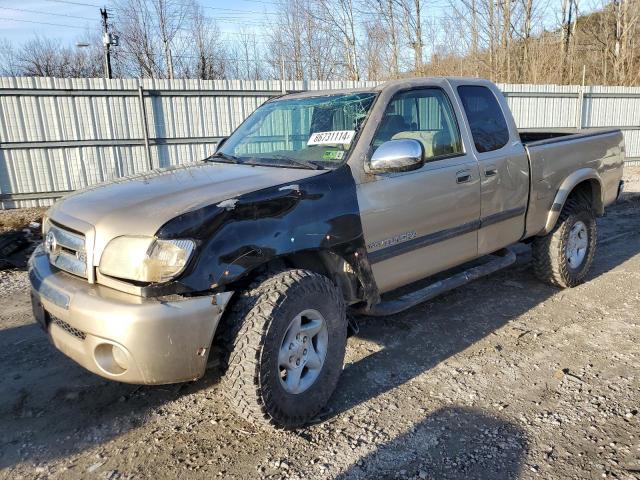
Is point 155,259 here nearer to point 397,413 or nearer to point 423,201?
point 397,413

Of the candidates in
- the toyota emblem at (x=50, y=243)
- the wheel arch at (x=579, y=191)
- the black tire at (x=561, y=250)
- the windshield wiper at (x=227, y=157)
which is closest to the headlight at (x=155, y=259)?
the toyota emblem at (x=50, y=243)

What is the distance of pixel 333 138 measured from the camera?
350 centimetres

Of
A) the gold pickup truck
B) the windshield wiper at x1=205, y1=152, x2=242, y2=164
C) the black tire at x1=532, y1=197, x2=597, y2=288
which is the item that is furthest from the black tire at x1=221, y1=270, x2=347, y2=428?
the black tire at x1=532, y1=197, x2=597, y2=288

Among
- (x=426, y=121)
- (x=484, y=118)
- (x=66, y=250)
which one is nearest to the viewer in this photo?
(x=66, y=250)

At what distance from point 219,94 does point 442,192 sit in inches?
323

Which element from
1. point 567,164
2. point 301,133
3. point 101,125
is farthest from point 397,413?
point 101,125

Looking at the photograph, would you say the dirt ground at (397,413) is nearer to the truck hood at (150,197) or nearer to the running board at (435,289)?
the running board at (435,289)

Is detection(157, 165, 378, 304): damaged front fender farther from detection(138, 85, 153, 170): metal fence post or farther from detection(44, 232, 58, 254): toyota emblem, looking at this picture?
detection(138, 85, 153, 170): metal fence post

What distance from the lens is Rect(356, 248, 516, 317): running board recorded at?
3537 millimetres

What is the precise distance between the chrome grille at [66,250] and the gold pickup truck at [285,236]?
0.01 meters

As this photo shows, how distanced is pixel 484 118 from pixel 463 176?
79 centimetres

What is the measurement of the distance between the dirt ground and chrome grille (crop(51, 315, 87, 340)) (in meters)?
0.66

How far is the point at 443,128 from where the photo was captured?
159 inches

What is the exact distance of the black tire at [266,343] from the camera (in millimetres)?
2648
